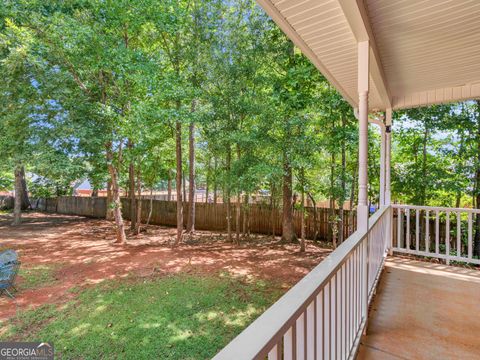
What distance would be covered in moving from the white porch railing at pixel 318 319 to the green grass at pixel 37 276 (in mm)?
6398

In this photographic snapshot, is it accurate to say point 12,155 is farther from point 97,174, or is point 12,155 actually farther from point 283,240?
point 283,240

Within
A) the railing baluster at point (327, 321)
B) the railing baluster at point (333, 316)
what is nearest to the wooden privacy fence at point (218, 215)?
the railing baluster at point (333, 316)

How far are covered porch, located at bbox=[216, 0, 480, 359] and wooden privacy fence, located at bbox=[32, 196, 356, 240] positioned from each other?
4923 mm

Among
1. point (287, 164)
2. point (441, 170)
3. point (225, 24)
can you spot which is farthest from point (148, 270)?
point (441, 170)

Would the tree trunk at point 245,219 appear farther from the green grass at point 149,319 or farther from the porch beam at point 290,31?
the porch beam at point 290,31

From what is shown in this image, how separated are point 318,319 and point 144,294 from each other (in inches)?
190

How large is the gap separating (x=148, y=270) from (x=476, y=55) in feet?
22.4

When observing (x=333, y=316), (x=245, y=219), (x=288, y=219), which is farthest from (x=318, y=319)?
(x=245, y=219)

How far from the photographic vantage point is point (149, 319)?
4.36 m

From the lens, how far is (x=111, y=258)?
24.2 ft

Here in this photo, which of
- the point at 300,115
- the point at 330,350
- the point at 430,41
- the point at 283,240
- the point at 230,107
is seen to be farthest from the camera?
the point at 283,240

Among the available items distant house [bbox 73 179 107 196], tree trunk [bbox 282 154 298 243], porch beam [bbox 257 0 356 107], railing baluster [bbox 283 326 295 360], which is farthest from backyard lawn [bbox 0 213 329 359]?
distant house [bbox 73 179 107 196]

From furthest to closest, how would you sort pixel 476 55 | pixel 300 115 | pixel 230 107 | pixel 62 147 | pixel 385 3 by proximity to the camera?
pixel 62 147 < pixel 230 107 < pixel 300 115 < pixel 476 55 < pixel 385 3

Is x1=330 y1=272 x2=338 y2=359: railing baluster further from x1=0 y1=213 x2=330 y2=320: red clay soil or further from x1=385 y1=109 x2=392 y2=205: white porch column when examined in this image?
x1=0 y1=213 x2=330 y2=320: red clay soil
